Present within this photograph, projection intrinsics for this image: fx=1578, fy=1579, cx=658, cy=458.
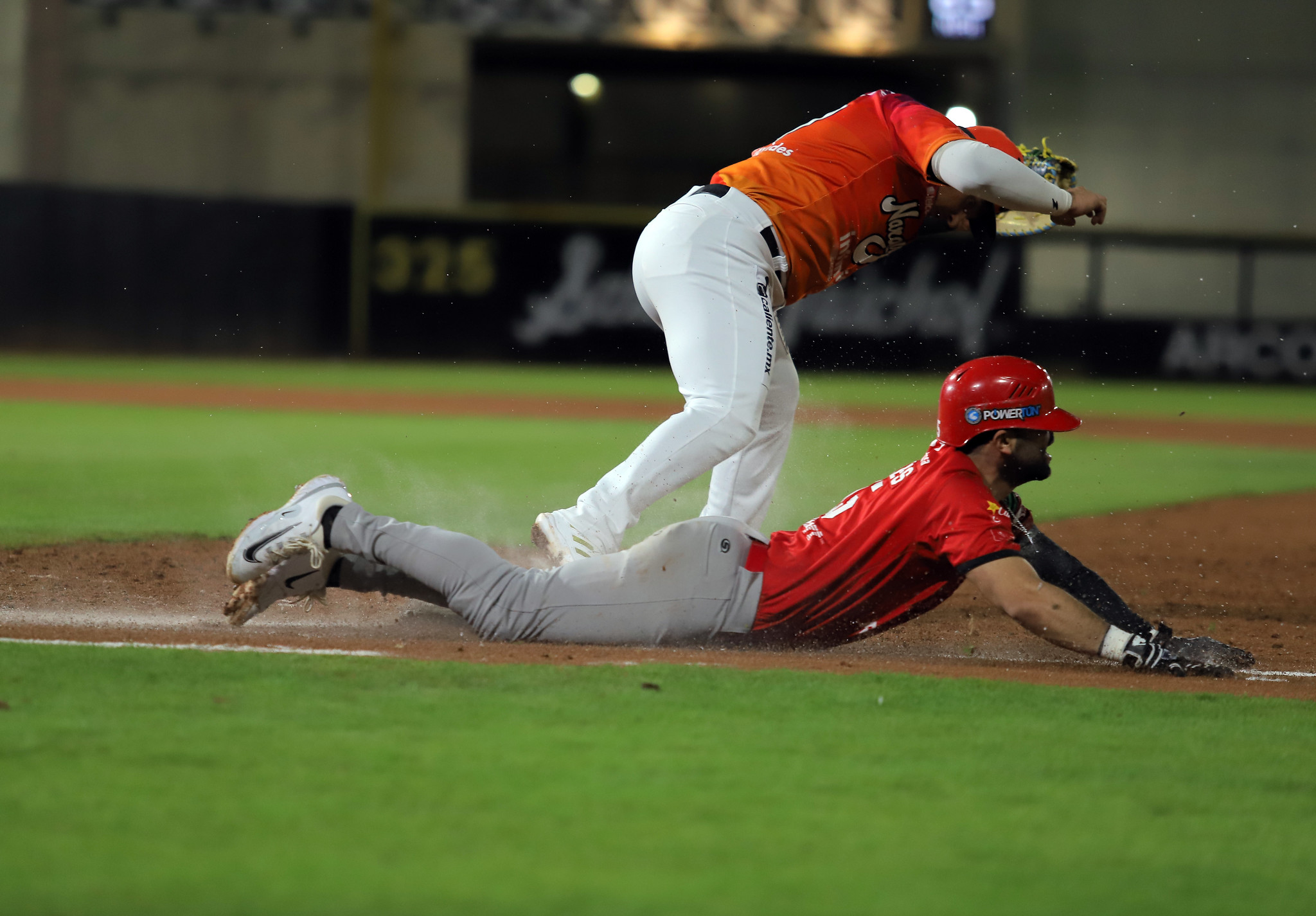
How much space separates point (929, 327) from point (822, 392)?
2.73 m

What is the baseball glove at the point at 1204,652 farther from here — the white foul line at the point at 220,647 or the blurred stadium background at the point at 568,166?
the blurred stadium background at the point at 568,166

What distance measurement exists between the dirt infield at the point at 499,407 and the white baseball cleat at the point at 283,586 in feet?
29.4

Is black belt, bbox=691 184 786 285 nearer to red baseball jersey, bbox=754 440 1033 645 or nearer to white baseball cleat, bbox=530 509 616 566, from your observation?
red baseball jersey, bbox=754 440 1033 645

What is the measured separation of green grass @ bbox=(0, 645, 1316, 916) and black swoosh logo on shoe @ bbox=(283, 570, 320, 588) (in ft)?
1.13

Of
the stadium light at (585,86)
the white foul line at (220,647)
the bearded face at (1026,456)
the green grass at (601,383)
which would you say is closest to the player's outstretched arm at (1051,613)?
the bearded face at (1026,456)

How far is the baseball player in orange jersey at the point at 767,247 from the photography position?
13.7ft

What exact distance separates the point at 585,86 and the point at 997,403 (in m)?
20.0

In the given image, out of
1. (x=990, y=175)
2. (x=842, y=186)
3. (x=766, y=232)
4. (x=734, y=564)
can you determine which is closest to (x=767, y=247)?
(x=766, y=232)

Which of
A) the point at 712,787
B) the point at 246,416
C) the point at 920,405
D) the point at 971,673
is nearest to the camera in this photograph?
the point at 712,787

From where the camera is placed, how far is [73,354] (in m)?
18.7

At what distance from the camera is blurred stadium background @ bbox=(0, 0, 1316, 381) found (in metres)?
19.0

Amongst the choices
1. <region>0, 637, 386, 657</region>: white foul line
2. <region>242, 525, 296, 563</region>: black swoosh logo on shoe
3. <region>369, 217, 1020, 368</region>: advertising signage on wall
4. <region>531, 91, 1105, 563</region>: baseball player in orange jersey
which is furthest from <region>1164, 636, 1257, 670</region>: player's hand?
<region>369, 217, 1020, 368</region>: advertising signage on wall

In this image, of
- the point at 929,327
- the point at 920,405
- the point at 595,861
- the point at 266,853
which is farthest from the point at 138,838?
the point at 929,327

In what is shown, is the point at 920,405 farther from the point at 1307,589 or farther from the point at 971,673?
the point at 971,673
